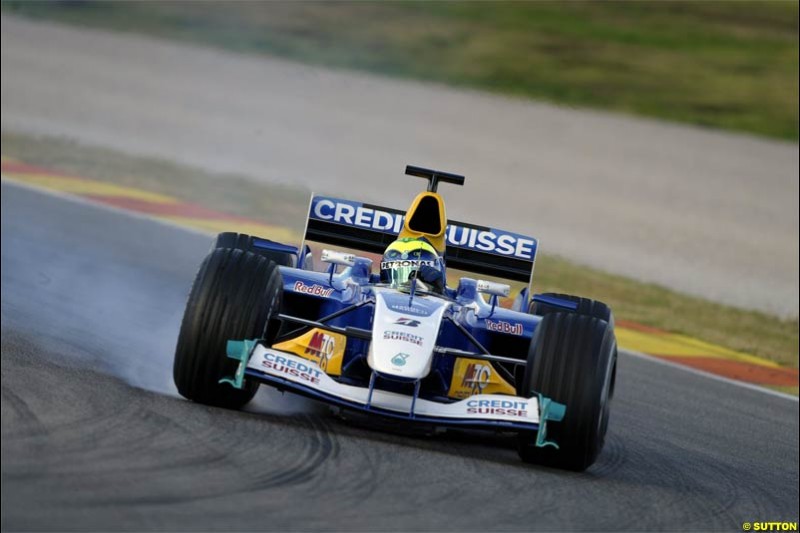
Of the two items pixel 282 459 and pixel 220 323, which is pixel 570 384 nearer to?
pixel 282 459

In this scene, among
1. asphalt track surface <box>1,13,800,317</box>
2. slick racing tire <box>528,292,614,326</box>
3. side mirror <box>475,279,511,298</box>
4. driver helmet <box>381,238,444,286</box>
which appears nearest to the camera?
driver helmet <box>381,238,444,286</box>

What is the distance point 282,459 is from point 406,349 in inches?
47.4

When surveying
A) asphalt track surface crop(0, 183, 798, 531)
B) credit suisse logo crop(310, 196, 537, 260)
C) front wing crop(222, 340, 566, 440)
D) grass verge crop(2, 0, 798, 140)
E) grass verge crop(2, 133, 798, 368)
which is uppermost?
grass verge crop(2, 0, 798, 140)

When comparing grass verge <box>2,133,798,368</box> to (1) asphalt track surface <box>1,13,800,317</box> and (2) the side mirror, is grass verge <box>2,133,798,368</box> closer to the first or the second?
(1) asphalt track surface <box>1,13,800,317</box>

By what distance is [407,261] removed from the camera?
9.08 metres

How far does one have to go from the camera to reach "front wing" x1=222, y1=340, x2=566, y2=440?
765 cm

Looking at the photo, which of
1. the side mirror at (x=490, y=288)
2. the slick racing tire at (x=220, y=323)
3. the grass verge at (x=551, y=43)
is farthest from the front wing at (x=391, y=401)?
the grass verge at (x=551, y=43)

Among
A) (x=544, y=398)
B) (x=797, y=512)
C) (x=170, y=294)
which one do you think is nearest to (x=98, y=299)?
(x=170, y=294)

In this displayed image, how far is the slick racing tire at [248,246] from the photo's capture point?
9.89 meters

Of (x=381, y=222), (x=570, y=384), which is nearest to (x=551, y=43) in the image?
(x=381, y=222)

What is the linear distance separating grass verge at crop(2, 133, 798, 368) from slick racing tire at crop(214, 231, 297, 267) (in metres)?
6.62

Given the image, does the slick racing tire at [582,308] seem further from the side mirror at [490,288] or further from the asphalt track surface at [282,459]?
the asphalt track surface at [282,459]

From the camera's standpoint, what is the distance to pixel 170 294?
42.2ft

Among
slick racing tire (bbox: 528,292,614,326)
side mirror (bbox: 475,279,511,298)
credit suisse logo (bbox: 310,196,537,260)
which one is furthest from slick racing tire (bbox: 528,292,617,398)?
side mirror (bbox: 475,279,511,298)
